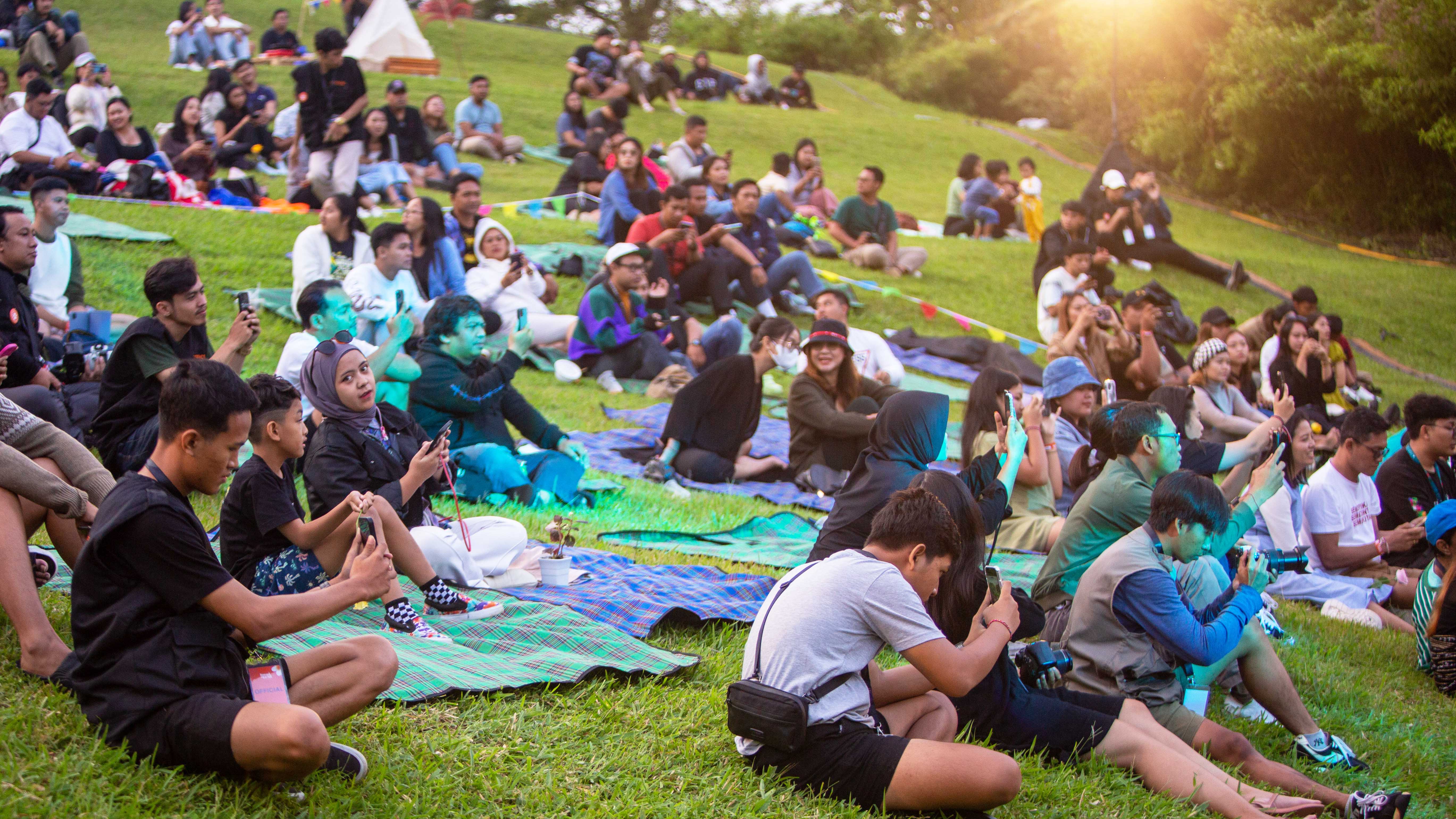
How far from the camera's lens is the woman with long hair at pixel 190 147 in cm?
1305

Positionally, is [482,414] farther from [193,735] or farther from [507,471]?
[193,735]

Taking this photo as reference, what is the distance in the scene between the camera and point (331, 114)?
37.5 feet

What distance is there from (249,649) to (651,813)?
1.32 meters

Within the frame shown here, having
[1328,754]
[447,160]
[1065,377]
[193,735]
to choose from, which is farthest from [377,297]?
[447,160]

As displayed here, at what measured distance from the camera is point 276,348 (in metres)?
8.84

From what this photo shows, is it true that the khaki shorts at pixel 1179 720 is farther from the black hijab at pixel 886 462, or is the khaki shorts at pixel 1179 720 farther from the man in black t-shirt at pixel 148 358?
the man in black t-shirt at pixel 148 358

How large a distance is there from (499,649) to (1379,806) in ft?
10.7

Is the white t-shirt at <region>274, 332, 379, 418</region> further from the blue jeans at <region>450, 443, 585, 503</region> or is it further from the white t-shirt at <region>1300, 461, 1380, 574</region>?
the white t-shirt at <region>1300, 461, 1380, 574</region>

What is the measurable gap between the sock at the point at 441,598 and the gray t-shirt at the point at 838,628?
1688 mm

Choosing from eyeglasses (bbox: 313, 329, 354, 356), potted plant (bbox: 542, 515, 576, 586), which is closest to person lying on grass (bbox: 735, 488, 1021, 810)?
potted plant (bbox: 542, 515, 576, 586)

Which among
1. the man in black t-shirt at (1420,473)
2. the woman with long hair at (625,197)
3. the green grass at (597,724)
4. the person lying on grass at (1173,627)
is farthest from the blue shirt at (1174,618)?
the woman with long hair at (625,197)

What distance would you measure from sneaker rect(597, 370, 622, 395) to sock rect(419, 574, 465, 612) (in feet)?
17.2

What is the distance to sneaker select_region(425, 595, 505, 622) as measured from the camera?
456 cm

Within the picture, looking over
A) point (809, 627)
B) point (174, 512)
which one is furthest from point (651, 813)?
point (174, 512)
